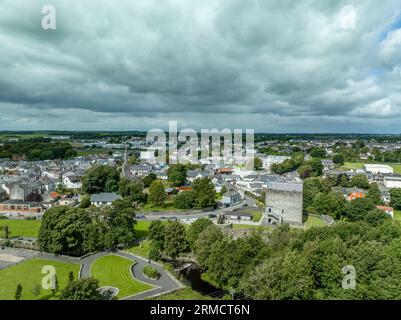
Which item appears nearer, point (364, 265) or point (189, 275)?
point (364, 265)

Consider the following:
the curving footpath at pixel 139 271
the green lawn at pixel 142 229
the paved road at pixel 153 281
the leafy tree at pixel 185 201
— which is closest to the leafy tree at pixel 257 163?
the leafy tree at pixel 185 201

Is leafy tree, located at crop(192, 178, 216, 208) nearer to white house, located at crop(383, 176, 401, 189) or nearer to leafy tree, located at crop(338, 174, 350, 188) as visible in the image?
leafy tree, located at crop(338, 174, 350, 188)

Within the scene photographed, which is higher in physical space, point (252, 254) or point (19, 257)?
point (252, 254)

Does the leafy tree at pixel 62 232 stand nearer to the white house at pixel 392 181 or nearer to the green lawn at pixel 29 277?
the green lawn at pixel 29 277

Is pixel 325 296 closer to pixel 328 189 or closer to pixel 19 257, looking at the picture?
pixel 19 257

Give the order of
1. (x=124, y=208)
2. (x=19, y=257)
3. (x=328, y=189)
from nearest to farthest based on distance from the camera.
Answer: (x=19, y=257) < (x=124, y=208) < (x=328, y=189)
